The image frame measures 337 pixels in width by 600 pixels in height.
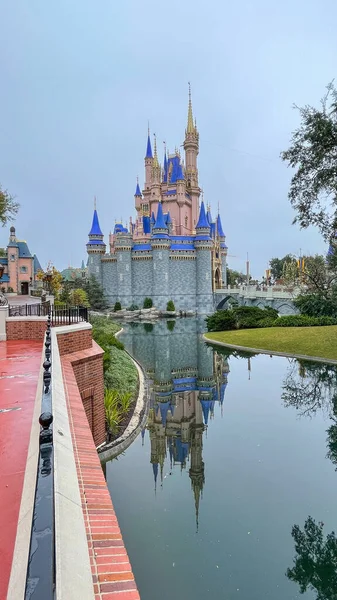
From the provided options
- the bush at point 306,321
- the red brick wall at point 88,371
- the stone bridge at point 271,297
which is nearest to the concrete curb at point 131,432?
the red brick wall at point 88,371

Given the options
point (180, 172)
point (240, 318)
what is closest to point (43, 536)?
point (240, 318)

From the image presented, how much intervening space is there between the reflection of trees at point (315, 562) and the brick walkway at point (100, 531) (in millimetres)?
4118

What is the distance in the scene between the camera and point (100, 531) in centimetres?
309

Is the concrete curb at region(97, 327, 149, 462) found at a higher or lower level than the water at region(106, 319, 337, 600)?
higher

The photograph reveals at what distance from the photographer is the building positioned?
1980 inches

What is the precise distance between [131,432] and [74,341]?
409 cm

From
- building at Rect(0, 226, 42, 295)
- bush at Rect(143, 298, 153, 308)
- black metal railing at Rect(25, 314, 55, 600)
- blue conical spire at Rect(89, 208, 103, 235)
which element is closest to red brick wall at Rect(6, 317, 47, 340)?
black metal railing at Rect(25, 314, 55, 600)

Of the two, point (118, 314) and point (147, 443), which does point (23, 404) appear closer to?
point (147, 443)

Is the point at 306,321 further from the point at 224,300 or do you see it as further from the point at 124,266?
the point at 124,266

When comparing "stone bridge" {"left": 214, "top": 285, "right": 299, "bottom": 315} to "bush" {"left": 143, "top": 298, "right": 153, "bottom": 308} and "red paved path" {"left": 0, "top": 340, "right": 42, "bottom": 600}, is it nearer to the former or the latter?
"bush" {"left": 143, "top": 298, "right": 153, "bottom": 308}

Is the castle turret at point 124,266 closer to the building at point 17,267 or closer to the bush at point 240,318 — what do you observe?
the building at point 17,267

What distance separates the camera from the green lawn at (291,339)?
2153cm

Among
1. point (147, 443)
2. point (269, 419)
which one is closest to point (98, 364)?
point (147, 443)

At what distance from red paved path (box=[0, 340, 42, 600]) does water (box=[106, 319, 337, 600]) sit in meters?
3.23
